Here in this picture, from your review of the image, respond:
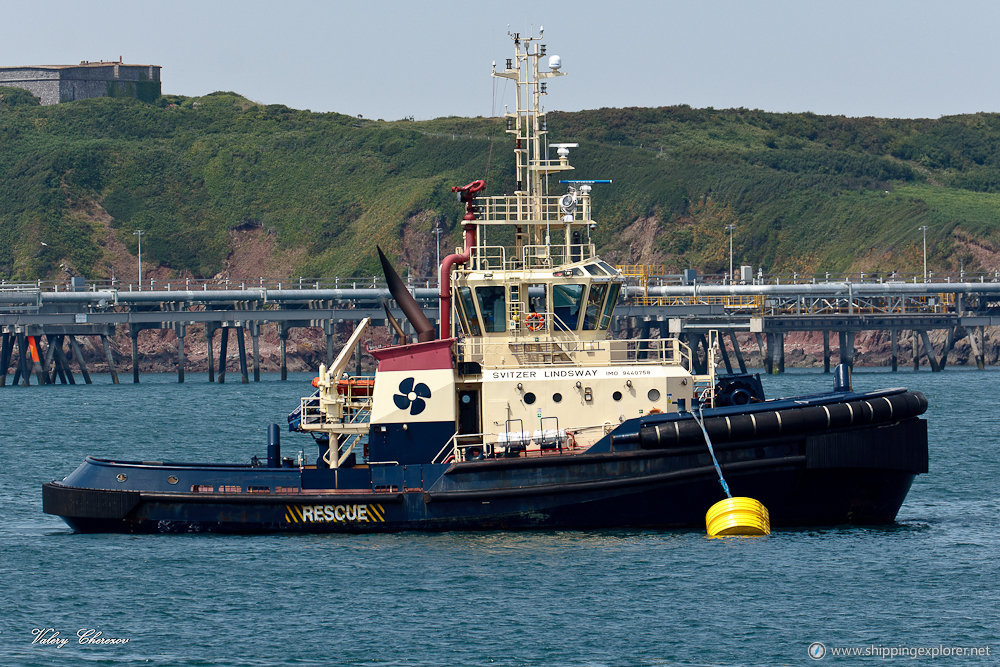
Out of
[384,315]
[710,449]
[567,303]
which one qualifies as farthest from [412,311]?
[384,315]

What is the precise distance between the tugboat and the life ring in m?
0.03

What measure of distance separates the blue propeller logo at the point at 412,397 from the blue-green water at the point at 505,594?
2534 millimetres

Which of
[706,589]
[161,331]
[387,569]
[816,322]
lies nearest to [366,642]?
[387,569]

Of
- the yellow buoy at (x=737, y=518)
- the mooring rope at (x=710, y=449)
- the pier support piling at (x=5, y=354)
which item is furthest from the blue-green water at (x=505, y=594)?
the pier support piling at (x=5, y=354)

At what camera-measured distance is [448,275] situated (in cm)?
2875

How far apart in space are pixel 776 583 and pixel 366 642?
23.0 ft

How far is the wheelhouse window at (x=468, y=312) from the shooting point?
28.6 meters

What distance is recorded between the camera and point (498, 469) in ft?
86.9

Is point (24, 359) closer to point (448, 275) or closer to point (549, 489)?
point (448, 275)

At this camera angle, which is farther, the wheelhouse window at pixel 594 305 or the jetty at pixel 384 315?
the jetty at pixel 384 315

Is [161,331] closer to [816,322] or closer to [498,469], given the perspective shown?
[816,322]

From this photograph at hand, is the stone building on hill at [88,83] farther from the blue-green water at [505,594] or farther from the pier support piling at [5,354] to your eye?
the blue-green water at [505,594]

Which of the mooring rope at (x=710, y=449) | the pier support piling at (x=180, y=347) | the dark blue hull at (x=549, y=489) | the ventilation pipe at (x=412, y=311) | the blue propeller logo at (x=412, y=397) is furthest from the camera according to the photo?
the pier support piling at (x=180, y=347)

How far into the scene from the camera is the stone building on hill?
17150 centimetres
